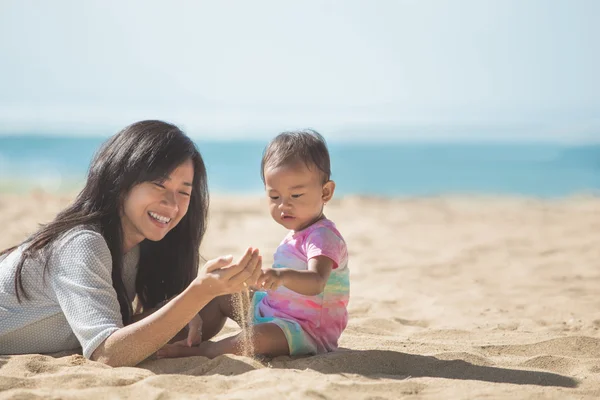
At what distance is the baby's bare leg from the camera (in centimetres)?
335

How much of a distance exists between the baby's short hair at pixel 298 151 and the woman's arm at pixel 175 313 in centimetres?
64

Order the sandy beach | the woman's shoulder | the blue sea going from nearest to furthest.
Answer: the sandy beach → the woman's shoulder → the blue sea

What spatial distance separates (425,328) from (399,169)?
25.3m

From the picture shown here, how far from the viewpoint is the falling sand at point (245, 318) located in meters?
3.34

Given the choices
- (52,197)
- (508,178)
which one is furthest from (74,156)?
(52,197)

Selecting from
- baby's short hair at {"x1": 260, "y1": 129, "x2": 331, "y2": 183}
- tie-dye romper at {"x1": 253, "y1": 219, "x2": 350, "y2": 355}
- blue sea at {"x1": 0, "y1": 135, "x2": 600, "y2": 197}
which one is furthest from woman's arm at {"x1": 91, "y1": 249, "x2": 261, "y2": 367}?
blue sea at {"x1": 0, "y1": 135, "x2": 600, "y2": 197}

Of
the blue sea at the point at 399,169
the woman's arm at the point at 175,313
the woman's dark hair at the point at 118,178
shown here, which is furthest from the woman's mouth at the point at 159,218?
the blue sea at the point at 399,169

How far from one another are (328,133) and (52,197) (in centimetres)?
3807

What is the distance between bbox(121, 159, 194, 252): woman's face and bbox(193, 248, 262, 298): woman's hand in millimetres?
489

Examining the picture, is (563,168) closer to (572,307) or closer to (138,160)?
(572,307)

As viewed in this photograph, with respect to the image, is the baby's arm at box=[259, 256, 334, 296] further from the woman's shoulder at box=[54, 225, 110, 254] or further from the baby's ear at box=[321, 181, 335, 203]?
the woman's shoulder at box=[54, 225, 110, 254]

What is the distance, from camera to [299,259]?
3.48 meters

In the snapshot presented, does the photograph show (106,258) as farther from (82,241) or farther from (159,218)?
(159,218)

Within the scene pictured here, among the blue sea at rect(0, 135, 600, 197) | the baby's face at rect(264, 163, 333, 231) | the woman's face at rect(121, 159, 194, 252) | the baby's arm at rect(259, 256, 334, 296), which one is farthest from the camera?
the blue sea at rect(0, 135, 600, 197)
